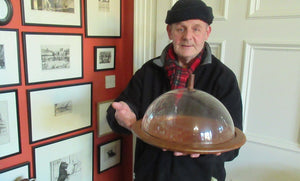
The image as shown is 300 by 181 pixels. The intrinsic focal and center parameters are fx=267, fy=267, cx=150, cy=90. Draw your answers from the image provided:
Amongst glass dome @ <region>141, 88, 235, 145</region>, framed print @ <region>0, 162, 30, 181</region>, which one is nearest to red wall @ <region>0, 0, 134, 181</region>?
framed print @ <region>0, 162, 30, 181</region>

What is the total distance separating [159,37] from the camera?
55.6 inches

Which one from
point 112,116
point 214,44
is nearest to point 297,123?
point 214,44

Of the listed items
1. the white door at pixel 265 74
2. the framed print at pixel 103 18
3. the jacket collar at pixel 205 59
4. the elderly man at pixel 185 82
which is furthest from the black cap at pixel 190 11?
the framed print at pixel 103 18

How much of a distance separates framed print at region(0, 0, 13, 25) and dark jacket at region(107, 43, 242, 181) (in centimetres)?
52

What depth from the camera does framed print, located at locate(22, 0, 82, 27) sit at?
3.43ft

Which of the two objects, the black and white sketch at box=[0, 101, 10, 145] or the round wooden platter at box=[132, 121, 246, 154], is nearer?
the round wooden platter at box=[132, 121, 246, 154]

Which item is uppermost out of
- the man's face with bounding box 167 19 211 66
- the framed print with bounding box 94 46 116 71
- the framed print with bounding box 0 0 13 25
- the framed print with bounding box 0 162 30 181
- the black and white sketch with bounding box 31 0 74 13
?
the black and white sketch with bounding box 31 0 74 13

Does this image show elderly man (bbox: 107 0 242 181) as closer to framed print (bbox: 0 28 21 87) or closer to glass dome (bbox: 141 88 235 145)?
glass dome (bbox: 141 88 235 145)

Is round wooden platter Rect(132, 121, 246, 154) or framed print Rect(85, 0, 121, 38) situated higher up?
framed print Rect(85, 0, 121, 38)

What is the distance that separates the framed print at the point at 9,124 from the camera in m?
1.03

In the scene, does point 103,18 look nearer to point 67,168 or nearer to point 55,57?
point 55,57

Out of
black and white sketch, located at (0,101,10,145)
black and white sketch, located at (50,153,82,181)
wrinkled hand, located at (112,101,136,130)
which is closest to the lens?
wrinkled hand, located at (112,101,136,130)

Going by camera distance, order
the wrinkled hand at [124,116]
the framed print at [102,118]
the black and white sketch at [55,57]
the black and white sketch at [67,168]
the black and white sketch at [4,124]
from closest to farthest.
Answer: the wrinkled hand at [124,116]
the black and white sketch at [4,124]
the black and white sketch at [55,57]
the black and white sketch at [67,168]
the framed print at [102,118]

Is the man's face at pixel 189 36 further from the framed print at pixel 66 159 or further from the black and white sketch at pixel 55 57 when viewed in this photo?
the framed print at pixel 66 159
